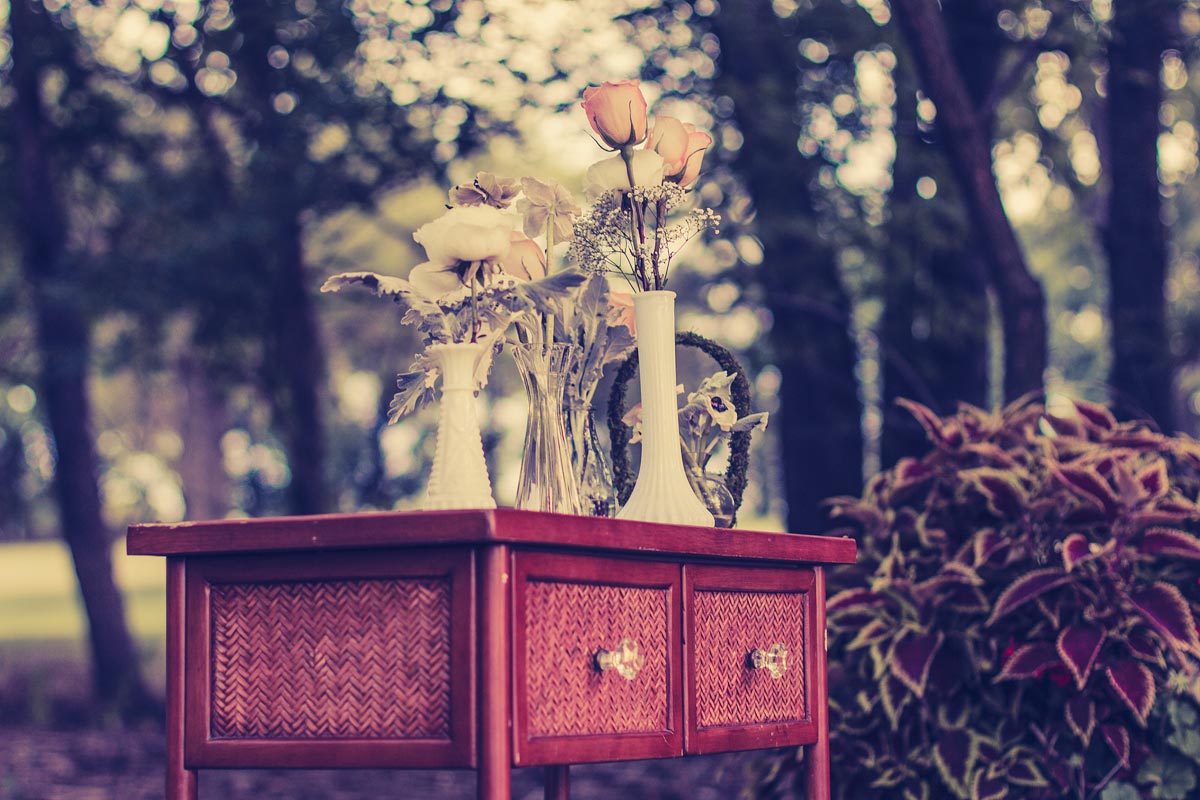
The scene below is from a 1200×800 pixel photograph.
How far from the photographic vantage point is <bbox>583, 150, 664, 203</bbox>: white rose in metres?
2.79

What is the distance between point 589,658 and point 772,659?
58 centimetres

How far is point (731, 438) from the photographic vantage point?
306cm

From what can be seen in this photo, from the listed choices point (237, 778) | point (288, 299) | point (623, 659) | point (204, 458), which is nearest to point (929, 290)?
point (623, 659)

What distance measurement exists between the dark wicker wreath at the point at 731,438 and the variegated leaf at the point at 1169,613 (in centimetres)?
133

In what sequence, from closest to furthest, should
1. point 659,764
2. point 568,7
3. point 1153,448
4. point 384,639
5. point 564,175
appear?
point 384,639
point 1153,448
point 568,7
point 659,764
point 564,175

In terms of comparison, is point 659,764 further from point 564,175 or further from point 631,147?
point 564,175

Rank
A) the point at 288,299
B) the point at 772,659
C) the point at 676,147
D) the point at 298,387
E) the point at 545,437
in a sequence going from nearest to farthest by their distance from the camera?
the point at 545,437, the point at 772,659, the point at 676,147, the point at 288,299, the point at 298,387

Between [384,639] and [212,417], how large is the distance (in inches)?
763

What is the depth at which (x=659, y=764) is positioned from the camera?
7980mm

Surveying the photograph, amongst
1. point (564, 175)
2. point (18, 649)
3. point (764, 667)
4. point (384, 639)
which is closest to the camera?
point (384, 639)

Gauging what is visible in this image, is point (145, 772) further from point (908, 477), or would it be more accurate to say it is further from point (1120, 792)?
point (1120, 792)

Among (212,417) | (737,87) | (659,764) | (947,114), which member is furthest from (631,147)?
(212,417)

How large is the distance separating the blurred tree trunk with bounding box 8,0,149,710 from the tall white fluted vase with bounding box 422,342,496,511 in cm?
705

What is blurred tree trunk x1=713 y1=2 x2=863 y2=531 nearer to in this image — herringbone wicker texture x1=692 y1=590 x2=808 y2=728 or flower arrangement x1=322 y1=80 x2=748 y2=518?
flower arrangement x1=322 y1=80 x2=748 y2=518
